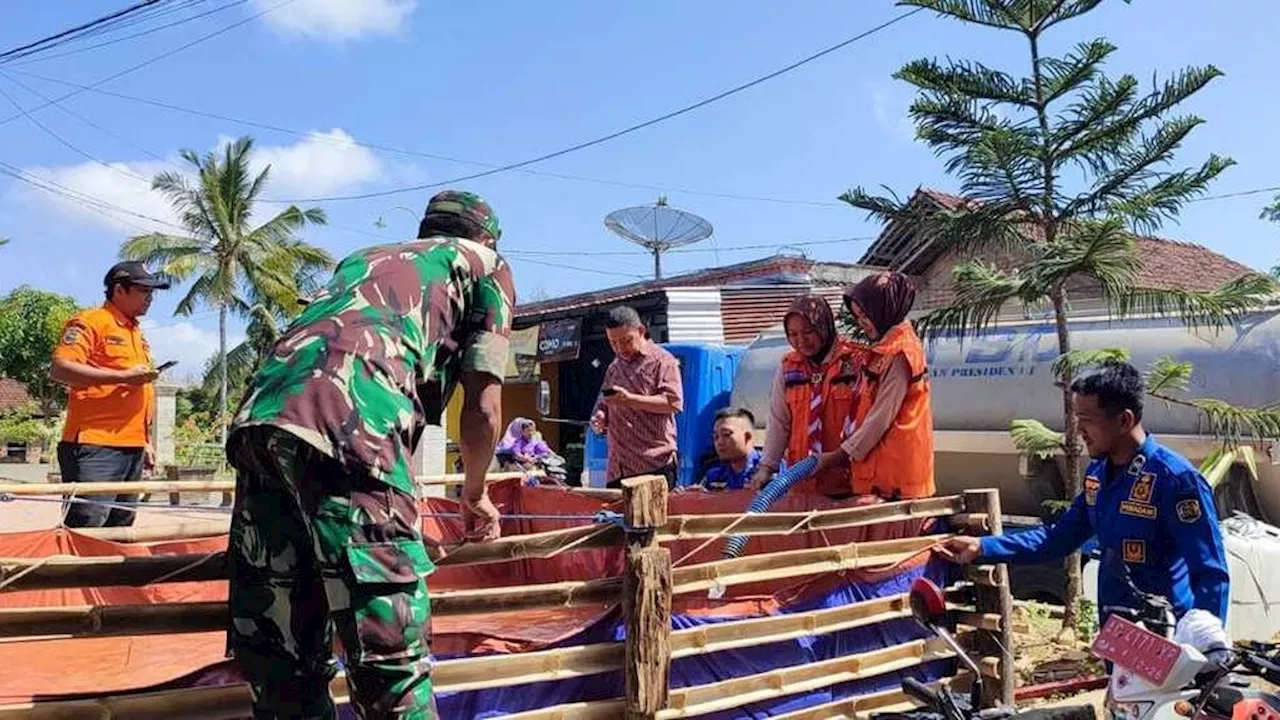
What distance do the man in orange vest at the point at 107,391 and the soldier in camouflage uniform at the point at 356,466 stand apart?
296 centimetres

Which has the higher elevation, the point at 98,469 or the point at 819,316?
the point at 819,316

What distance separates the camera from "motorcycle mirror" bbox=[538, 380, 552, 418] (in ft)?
47.3

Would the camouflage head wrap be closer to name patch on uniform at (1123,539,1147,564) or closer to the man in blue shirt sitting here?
name patch on uniform at (1123,539,1147,564)

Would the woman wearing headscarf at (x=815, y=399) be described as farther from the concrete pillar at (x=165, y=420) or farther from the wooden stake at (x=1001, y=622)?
the concrete pillar at (x=165, y=420)

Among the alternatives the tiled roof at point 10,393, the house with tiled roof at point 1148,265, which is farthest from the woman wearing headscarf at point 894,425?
the tiled roof at point 10,393

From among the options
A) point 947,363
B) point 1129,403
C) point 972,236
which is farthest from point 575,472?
point 1129,403

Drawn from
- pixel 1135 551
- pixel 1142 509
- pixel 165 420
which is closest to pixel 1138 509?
pixel 1142 509

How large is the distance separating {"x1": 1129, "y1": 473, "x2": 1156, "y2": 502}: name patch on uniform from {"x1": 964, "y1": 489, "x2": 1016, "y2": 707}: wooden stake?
3.38 feet

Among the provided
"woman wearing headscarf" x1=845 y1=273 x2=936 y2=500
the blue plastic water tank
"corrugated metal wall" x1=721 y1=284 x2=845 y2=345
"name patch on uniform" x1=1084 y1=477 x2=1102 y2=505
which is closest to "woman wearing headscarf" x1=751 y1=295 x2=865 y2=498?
"woman wearing headscarf" x1=845 y1=273 x2=936 y2=500

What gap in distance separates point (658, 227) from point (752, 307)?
3834mm

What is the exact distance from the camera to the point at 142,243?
2925cm

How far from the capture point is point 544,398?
14.5 m

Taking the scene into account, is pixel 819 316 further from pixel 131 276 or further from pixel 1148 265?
pixel 1148 265

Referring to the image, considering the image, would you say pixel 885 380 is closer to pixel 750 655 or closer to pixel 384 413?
pixel 750 655
